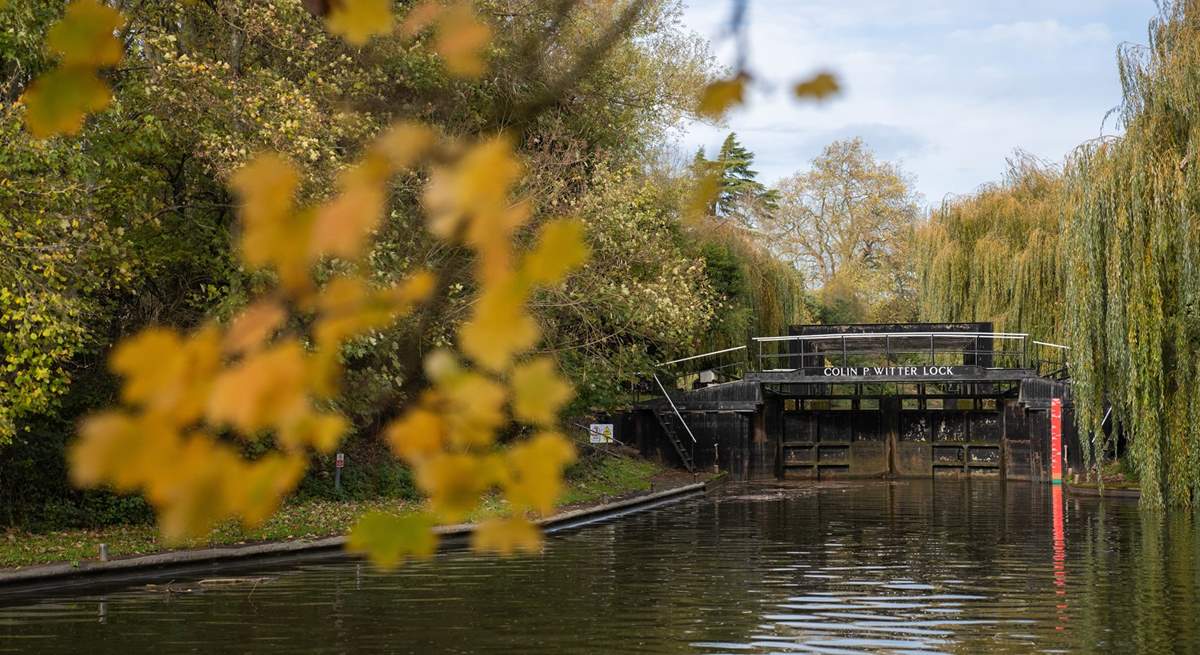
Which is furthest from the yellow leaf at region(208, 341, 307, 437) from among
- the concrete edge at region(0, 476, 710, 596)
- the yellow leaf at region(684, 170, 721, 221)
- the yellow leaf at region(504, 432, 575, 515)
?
the concrete edge at region(0, 476, 710, 596)

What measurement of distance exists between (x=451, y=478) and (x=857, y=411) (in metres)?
37.8

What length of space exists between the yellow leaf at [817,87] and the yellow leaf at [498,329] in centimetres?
102

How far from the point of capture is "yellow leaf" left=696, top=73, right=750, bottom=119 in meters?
2.79

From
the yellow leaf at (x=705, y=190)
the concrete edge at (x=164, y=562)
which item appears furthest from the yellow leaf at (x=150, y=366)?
the concrete edge at (x=164, y=562)

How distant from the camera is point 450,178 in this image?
1885 mm

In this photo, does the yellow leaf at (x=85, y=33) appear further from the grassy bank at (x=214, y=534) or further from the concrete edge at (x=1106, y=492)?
the concrete edge at (x=1106, y=492)

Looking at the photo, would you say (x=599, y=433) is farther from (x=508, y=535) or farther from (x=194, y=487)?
(x=194, y=487)

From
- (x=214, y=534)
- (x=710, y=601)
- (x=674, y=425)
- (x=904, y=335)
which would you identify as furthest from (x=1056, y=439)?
(x=214, y=534)

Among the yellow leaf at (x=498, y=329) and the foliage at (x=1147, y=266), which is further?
the foliage at (x=1147, y=266)

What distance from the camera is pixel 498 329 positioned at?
1836 millimetres

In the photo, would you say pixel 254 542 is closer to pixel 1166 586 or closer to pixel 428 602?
pixel 428 602

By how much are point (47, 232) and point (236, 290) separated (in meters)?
3.57

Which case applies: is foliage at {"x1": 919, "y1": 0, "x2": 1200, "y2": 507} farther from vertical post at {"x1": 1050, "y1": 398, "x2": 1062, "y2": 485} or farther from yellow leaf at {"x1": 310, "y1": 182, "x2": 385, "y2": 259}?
yellow leaf at {"x1": 310, "y1": 182, "x2": 385, "y2": 259}

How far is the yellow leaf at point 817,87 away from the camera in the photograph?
2658mm
